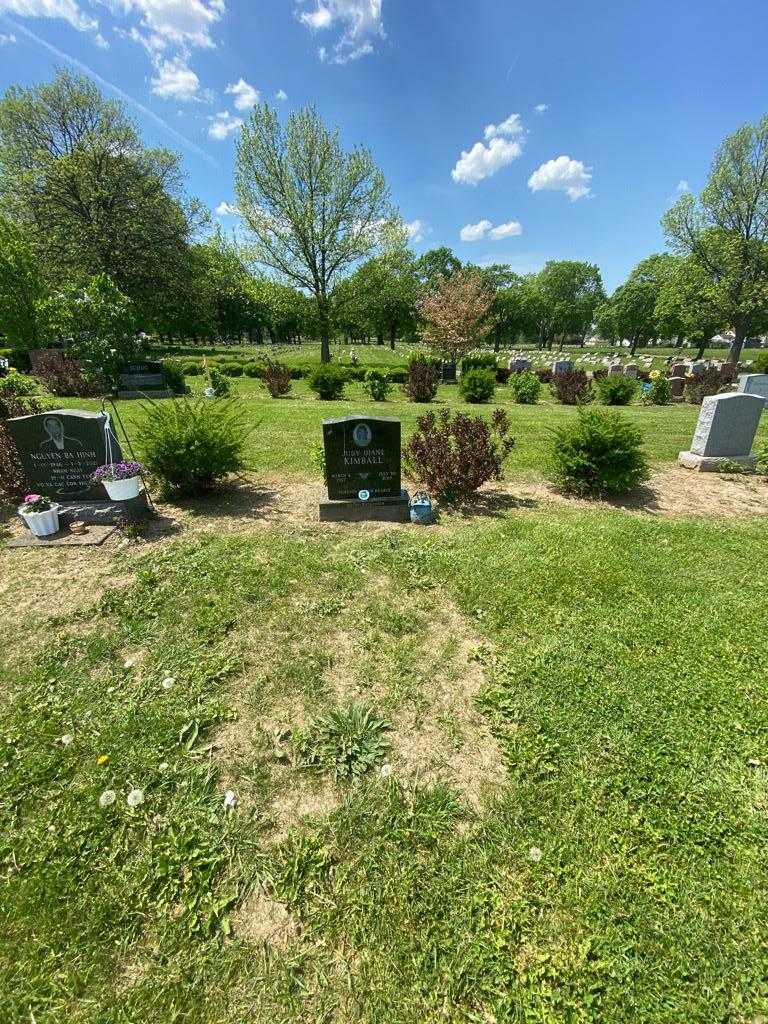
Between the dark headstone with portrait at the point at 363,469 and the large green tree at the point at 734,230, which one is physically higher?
the large green tree at the point at 734,230

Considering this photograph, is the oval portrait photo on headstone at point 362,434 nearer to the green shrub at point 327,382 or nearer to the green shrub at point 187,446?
the green shrub at point 187,446

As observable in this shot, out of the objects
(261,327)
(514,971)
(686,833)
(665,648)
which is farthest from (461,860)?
(261,327)

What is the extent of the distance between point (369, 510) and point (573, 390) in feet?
46.7

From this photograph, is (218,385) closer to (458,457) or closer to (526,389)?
(526,389)

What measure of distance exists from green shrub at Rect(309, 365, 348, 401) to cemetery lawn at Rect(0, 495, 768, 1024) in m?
13.2

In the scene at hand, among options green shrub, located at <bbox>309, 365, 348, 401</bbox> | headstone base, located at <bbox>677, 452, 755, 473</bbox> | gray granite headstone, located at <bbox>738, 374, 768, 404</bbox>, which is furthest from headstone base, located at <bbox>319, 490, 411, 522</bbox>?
gray granite headstone, located at <bbox>738, 374, 768, 404</bbox>

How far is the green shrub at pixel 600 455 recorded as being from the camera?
648 cm

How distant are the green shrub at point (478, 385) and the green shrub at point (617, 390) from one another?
14.9 feet

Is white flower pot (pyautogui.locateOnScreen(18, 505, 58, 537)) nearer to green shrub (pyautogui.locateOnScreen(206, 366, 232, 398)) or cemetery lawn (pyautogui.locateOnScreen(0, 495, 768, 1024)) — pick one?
cemetery lawn (pyautogui.locateOnScreen(0, 495, 768, 1024))

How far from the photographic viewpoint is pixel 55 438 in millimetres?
5504

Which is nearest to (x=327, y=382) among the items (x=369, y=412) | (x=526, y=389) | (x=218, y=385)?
(x=369, y=412)

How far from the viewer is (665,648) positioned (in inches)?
134

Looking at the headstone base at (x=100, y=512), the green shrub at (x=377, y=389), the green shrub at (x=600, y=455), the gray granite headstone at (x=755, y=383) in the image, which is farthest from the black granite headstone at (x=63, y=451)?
the gray granite headstone at (x=755, y=383)

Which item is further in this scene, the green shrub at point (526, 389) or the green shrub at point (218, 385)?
the green shrub at point (526, 389)
